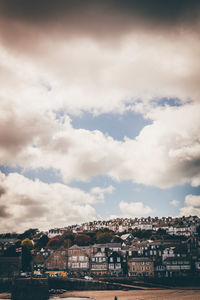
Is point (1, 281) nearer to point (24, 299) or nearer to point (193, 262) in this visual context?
point (24, 299)

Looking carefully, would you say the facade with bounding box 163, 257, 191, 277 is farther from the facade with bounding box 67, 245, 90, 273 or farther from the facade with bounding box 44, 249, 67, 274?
the facade with bounding box 44, 249, 67, 274

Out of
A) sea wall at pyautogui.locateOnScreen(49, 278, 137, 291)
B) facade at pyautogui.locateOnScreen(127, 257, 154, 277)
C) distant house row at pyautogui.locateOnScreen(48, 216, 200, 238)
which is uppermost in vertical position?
distant house row at pyautogui.locateOnScreen(48, 216, 200, 238)

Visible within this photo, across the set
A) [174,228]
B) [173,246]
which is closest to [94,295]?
[173,246]

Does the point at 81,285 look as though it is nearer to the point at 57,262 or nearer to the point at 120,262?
the point at 120,262

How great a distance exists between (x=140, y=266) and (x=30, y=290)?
36.8 meters

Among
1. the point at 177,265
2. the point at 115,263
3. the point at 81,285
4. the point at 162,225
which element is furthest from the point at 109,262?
the point at 162,225

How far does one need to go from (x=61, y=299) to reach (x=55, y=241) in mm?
83494

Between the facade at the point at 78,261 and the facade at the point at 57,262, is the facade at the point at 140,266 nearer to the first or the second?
the facade at the point at 78,261

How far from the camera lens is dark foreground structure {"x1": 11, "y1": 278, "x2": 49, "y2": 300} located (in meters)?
55.5

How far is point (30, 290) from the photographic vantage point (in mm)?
55688

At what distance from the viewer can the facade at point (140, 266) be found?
→ 269 ft

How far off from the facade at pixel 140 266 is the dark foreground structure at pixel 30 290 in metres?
33.3

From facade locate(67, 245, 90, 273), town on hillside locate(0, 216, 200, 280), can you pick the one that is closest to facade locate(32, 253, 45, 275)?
town on hillside locate(0, 216, 200, 280)

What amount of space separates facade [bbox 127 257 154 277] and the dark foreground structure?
1310 inches
